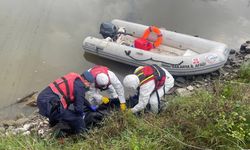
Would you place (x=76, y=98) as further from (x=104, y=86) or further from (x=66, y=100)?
(x=104, y=86)

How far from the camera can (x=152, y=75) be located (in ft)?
14.9

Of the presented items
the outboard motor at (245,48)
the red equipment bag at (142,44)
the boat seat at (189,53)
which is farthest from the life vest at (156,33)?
the outboard motor at (245,48)

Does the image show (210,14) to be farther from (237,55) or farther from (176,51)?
(176,51)

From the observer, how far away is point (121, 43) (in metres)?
6.91

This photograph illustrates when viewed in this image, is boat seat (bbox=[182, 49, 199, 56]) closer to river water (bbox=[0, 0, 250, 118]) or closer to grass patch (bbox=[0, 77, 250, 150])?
river water (bbox=[0, 0, 250, 118])

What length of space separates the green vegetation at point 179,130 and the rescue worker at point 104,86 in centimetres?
65

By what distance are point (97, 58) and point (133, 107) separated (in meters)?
2.56

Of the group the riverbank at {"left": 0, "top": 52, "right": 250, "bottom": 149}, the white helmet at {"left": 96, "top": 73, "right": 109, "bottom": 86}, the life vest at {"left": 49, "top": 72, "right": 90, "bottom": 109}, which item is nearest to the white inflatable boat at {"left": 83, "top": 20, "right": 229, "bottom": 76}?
the riverbank at {"left": 0, "top": 52, "right": 250, "bottom": 149}

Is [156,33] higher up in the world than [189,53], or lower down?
higher up

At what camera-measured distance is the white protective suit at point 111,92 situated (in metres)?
4.68

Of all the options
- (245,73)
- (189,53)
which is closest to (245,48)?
(189,53)

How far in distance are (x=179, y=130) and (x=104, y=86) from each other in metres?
1.35

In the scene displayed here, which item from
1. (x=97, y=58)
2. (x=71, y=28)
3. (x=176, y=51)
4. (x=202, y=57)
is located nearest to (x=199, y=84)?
(x=202, y=57)

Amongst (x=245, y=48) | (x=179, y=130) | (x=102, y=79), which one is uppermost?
(x=102, y=79)
